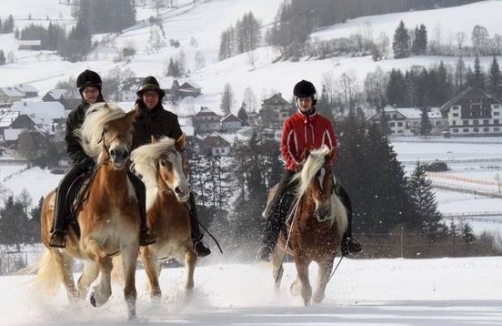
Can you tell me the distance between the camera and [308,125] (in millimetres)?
11523

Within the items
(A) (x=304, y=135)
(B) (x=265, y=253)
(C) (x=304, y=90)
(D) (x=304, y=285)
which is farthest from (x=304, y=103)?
(D) (x=304, y=285)

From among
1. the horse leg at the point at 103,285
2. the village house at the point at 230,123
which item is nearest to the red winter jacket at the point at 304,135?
the horse leg at the point at 103,285

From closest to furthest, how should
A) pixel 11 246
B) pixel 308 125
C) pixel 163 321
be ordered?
pixel 163 321 < pixel 308 125 < pixel 11 246

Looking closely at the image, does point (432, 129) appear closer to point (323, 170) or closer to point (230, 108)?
point (230, 108)

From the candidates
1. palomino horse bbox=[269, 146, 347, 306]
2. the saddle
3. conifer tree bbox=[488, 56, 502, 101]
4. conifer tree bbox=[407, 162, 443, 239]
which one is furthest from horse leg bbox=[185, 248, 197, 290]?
conifer tree bbox=[488, 56, 502, 101]

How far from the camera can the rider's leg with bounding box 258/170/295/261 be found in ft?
37.7

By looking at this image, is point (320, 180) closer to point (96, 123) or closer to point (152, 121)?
point (152, 121)

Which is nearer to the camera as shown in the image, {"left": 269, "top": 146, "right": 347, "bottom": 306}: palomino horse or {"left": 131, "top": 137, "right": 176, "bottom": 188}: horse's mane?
{"left": 131, "top": 137, "right": 176, "bottom": 188}: horse's mane

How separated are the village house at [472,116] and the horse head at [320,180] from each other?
11736 centimetres

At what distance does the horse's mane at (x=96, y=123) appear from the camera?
9125 mm

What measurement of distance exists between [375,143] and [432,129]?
7285 centimetres

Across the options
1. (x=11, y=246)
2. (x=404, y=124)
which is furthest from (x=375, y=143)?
(x=404, y=124)

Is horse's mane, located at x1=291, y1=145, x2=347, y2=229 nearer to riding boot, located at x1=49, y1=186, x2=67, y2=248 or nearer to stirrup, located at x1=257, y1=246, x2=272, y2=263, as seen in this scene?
stirrup, located at x1=257, y1=246, x2=272, y2=263

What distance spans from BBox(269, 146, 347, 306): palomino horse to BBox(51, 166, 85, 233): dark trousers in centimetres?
252
